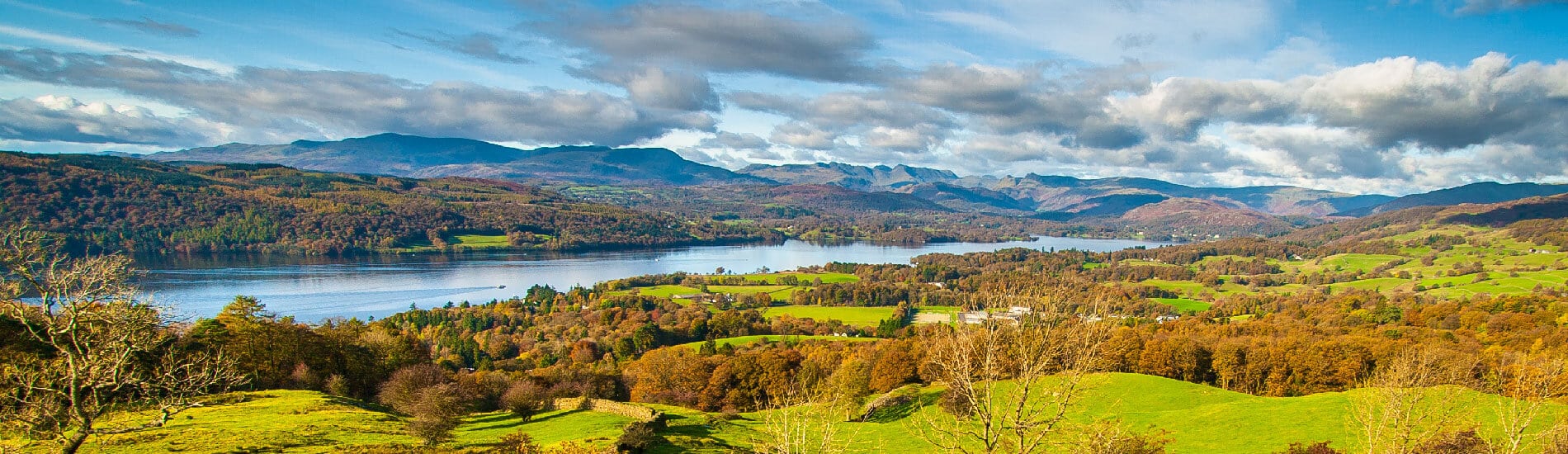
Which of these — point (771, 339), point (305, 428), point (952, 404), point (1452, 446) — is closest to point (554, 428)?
point (305, 428)

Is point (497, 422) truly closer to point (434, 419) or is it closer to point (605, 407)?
point (605, 407)

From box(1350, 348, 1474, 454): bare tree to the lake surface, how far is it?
86986mm

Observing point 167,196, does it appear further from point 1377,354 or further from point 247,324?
point 1377,354

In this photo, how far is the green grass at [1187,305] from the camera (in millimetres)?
92438

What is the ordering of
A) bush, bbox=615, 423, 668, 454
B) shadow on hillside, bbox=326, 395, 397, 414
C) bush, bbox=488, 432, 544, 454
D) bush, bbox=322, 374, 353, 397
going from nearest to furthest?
bush, bbox=488, 432, 544, 454 < bush, bbox=615, 423, 668, 454 < shadow on hillside, bbox=326, 395, 397, 414 < bush, bbox=322, 374, 353, 397

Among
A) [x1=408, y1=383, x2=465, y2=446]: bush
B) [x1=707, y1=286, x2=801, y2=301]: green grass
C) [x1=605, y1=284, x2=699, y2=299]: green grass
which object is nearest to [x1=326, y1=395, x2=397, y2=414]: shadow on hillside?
[x1=408, y1=383, x2=465, y2=446]: bush

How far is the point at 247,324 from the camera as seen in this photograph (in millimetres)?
33375

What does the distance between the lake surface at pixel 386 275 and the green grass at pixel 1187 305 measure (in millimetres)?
76528

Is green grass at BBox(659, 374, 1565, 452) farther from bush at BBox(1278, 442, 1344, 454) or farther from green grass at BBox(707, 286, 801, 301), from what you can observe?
green grass at BBox(707, 286, 801, 301)

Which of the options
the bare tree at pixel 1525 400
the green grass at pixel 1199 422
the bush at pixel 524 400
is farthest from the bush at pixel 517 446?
the bare tree at pixel 1525 400

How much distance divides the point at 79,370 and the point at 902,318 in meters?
79.7

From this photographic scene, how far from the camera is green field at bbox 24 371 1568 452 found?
65.6 ft

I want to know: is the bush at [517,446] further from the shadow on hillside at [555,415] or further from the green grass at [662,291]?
the green grass at [662,291]

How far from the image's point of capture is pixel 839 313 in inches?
3548
